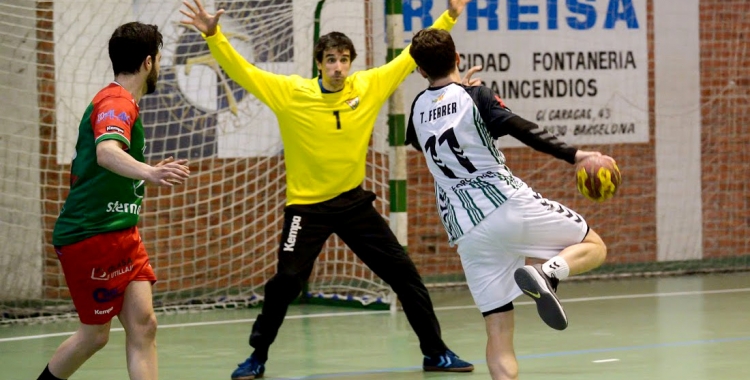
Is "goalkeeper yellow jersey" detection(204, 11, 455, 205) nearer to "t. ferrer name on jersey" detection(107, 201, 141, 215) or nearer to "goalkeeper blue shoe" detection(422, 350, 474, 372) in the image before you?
"goalkeeper blue shoe" detection(422, 350, 474, 372)

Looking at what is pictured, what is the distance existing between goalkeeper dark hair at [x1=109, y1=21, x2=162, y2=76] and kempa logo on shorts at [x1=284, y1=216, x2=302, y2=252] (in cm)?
225

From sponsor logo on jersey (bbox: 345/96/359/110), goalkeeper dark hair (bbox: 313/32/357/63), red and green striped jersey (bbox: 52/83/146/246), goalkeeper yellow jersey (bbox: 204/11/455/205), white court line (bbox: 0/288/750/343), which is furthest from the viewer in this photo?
white court line (bbox: 0/288/750/343)

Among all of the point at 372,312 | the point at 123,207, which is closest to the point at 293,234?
the point at 123,207

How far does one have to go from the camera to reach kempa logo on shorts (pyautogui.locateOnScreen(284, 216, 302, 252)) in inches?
312

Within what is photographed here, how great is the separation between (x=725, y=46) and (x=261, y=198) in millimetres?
5613

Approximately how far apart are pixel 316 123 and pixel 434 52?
7.58ft

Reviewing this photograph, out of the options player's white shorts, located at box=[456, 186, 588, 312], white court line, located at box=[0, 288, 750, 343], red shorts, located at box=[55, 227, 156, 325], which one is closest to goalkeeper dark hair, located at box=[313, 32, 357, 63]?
player's white shorts, located at box=[456, 186, 588, 312]

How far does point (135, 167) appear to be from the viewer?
5.39 metres

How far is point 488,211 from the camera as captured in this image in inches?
237

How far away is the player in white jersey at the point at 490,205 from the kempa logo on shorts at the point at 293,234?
1907 millimetres

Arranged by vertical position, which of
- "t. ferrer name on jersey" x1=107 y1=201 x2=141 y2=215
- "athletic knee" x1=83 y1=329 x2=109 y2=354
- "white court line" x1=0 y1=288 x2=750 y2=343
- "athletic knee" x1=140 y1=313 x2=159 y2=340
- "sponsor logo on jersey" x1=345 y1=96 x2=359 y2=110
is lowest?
"white court line" x1=0 y1=288 x2=750 y2=343

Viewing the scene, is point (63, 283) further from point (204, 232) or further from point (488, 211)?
point (488, 211)

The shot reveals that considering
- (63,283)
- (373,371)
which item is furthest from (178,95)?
(373,371)

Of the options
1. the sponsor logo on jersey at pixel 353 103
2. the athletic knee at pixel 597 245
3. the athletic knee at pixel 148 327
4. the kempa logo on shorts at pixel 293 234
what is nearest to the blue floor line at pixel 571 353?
the kempa logo on shorts at pixel 293 234
